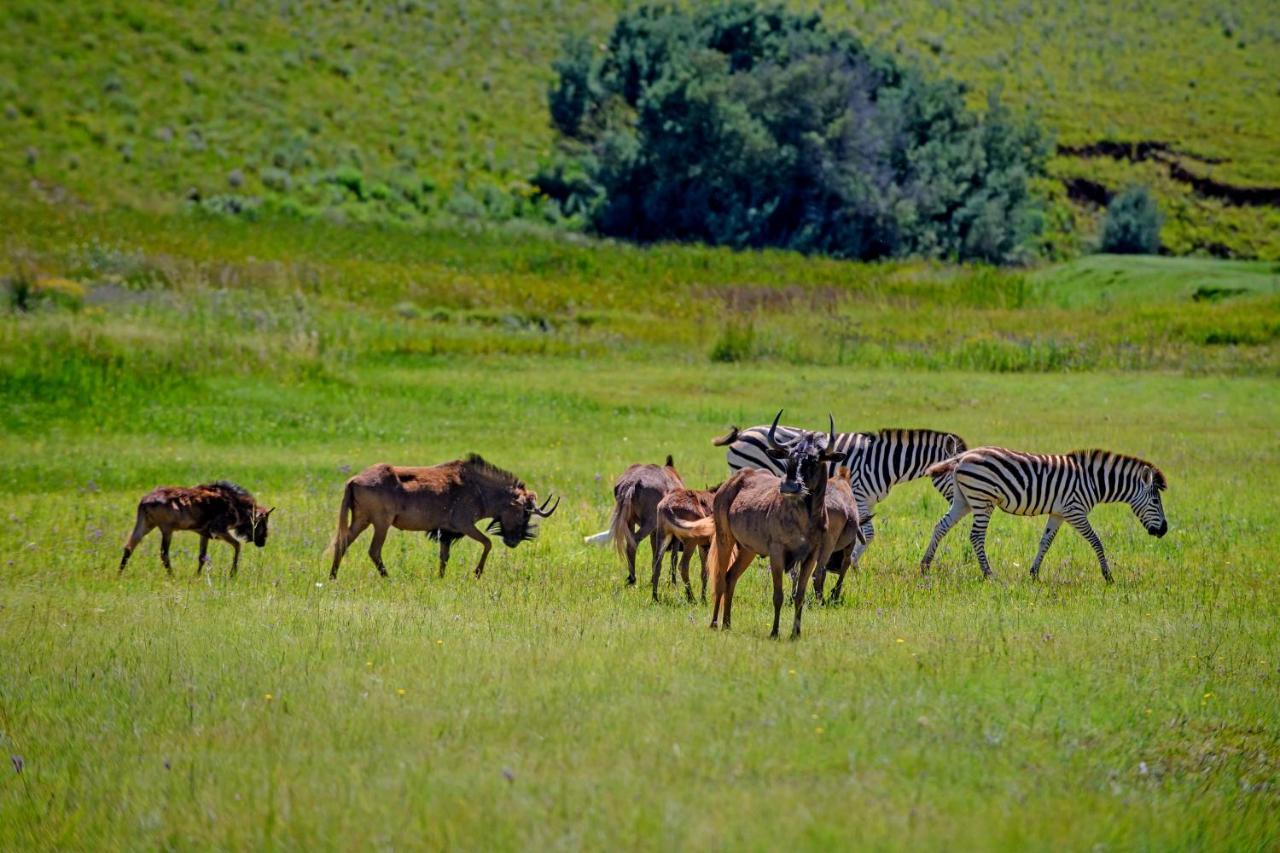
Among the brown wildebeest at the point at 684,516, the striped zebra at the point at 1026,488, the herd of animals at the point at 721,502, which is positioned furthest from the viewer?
the striped zebra at the point at 1026,488

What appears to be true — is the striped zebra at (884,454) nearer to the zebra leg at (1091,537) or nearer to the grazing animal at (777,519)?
the zebra leg at (1091,537)

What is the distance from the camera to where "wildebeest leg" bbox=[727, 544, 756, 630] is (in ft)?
41.7

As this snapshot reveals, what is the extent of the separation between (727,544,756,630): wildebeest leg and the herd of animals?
0.01 meters

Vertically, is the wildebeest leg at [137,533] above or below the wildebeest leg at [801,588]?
below

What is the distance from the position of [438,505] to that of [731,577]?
4.41 m

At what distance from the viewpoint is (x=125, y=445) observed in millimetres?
25734

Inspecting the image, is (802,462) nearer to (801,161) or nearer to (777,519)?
(777,519)

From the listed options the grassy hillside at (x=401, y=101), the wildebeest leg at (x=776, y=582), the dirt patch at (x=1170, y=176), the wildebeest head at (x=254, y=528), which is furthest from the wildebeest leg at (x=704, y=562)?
the dirt patch at (x=1170, y=176)

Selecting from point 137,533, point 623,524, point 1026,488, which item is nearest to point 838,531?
point 623,524

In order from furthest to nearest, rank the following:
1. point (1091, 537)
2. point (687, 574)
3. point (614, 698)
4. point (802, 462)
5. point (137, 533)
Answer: point (1091, 537), point (137, 533), point (687, 574), point (802, 462), point (614, 698)

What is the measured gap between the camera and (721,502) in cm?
1284

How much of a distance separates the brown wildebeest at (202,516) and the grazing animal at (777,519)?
542cm

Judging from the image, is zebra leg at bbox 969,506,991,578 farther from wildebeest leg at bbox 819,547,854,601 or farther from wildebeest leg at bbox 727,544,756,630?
wildebeest leg at bbox 727,544,756,630

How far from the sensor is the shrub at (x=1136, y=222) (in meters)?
71.8
